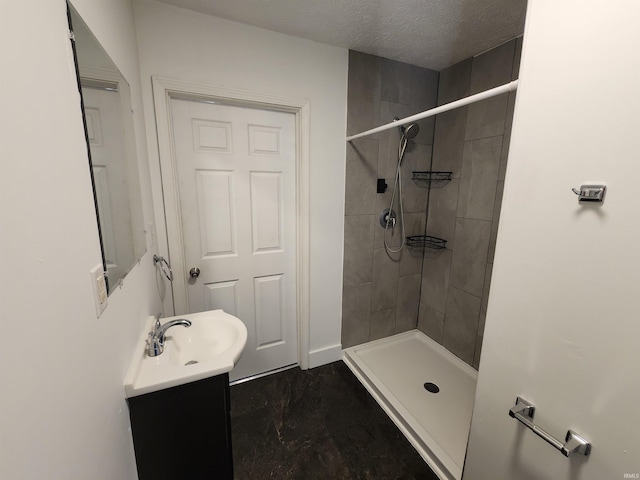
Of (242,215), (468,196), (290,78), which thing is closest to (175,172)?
(242,215)

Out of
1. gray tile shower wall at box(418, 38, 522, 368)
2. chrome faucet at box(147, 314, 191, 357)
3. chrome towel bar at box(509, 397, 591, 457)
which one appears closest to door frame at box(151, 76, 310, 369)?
chrome faucet at box(147, 314, 191, 357)

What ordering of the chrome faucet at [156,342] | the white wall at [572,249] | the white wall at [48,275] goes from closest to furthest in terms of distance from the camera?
1. the white wall at [48,275]
2. the white wall at [572,249]
3. the chrome faucet at [156,342]

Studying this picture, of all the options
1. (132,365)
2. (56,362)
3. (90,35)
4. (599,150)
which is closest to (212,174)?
(90,35)

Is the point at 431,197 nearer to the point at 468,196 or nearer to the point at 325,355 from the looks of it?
the point at 468,196

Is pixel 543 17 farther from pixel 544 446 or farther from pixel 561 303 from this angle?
pixel 544 446

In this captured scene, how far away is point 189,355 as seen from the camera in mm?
1251

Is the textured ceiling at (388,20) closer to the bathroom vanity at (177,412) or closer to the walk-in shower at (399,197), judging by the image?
the walk-in shower at (399,197)

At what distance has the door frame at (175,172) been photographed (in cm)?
145

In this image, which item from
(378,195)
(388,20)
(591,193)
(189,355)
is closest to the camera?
(591,193)

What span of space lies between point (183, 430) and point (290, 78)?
1.91 m

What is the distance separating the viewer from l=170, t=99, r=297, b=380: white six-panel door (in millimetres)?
1621

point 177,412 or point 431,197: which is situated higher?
point 431,197

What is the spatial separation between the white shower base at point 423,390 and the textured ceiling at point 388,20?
227 centimetres

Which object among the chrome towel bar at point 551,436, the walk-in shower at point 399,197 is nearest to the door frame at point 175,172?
the walk-in shower at point 399,197
